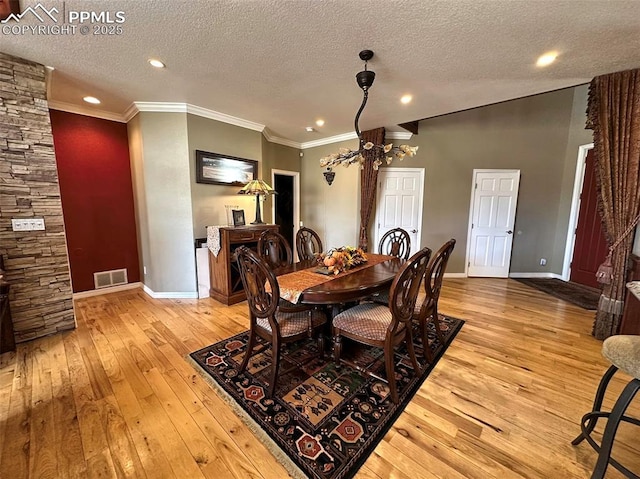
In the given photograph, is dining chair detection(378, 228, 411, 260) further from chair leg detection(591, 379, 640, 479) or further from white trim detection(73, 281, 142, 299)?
white trim detection(73, 281, 142, 299)

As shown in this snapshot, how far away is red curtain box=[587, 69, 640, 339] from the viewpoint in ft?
7.61

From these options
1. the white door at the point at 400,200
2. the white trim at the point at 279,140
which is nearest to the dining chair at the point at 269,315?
the white door at the point at 400,200

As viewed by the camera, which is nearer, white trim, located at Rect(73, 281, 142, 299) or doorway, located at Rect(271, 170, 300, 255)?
white trim, located at Rect(73, 281, 142, 299)

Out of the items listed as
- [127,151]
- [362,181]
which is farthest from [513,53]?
Answer: [127,151]

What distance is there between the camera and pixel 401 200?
189 inches

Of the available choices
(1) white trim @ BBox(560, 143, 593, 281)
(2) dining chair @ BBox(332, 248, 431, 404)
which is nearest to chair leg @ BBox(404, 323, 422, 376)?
(2) dining chair @ BBox(332, 248, 431, 404)

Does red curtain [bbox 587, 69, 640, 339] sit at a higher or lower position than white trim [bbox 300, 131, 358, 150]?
lower

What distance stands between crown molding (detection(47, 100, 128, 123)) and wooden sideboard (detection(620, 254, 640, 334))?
21.0ft

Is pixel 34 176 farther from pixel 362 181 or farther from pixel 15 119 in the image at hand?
pixel 362 181

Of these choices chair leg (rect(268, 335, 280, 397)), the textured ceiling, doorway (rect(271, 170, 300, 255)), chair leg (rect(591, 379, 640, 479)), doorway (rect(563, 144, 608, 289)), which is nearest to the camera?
chair leg (rect(591, 379, 640, 479))

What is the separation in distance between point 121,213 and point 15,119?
1.76 m

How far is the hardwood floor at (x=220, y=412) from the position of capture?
1.36 m

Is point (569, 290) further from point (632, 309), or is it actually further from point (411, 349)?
point (411, 349)

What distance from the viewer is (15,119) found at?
2.34 m
